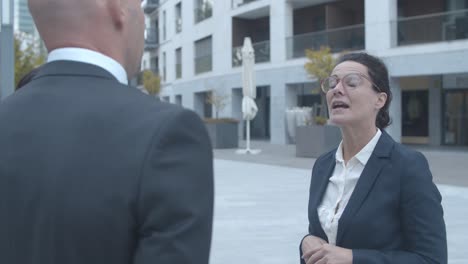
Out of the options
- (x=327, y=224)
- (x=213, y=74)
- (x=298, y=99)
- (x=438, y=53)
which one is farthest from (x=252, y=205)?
(x=213, y=74)

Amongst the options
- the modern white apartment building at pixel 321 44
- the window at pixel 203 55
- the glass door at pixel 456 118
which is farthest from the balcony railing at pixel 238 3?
the glass door at pixel 456 118

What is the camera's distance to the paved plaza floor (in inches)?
235

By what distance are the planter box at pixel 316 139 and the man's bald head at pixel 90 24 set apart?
14.8 m

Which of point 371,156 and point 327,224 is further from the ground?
point 371,156

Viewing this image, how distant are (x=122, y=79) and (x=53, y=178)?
299 mm

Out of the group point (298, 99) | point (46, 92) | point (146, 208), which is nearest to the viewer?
point (146, 208)

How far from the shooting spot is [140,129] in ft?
3.93

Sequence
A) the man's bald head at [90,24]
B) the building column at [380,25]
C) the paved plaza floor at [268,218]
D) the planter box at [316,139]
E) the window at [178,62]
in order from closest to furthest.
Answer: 1. the man's bald head at [90,24]
2. the paved plaza floor at [268,218]
3. the planter box at [316,139]
4. the building column at [380,25]
5. the window at [178,62]

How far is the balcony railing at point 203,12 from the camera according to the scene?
3138 centimetres

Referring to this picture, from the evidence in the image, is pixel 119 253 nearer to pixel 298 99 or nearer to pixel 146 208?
pixel 146 208

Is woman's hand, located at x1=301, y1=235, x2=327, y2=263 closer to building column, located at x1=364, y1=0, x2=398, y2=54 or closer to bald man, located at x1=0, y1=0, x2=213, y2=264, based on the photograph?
bald man, located at x1=0, y1=0, x2=213, y2=264

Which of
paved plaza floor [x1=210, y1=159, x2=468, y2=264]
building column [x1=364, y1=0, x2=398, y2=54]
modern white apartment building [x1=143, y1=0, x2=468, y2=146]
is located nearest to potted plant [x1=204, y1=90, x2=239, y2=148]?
modern white apartment building [x1=143, y1=0, x2=468, y2=146]

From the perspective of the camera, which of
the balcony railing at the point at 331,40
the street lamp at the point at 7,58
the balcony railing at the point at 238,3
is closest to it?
the street lamp at the point at 7,58

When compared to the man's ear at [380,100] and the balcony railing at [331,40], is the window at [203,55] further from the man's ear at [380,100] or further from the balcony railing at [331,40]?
the man's ear at [380,100]
